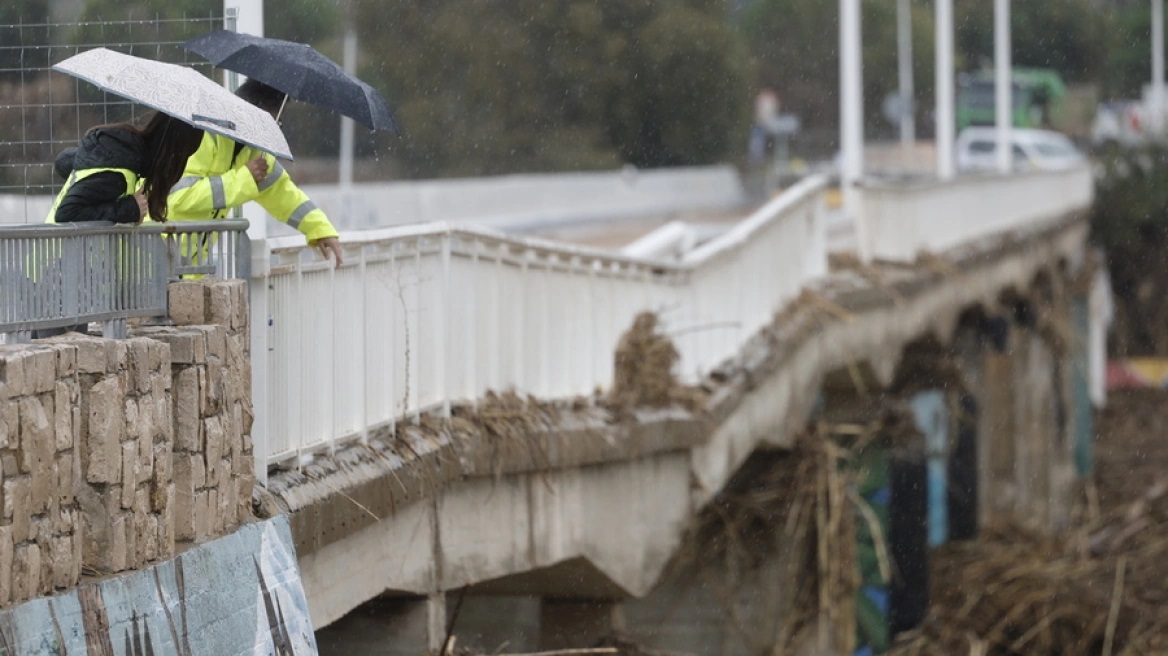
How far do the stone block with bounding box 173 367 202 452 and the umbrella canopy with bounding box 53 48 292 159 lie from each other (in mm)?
736

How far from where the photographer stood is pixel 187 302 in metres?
5.77

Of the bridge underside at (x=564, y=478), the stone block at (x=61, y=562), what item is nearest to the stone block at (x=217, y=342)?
the bridge underside at (x=564, y=478)

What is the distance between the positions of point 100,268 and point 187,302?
431 mm

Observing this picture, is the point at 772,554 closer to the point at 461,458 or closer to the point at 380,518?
the point at 461,458

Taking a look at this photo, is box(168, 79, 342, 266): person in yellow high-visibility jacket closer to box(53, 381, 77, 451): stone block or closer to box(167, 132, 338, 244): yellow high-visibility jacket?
box(167, 132, 338, 244): yellow high-visibility jacket

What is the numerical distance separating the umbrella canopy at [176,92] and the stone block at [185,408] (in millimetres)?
736

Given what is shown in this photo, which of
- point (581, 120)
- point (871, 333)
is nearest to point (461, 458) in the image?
point (871, 333)

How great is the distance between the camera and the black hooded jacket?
5.61m

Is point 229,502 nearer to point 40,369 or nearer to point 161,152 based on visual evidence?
point 161,152

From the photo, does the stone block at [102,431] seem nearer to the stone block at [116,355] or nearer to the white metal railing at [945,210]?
the stone block at [116,355]

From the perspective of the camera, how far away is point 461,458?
8359mm

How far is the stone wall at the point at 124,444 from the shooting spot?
15.1ft

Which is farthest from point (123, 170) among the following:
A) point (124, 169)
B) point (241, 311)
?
point (241, 311)

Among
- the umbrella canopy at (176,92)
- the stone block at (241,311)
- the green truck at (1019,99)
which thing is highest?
the green truck at (1019,99)
